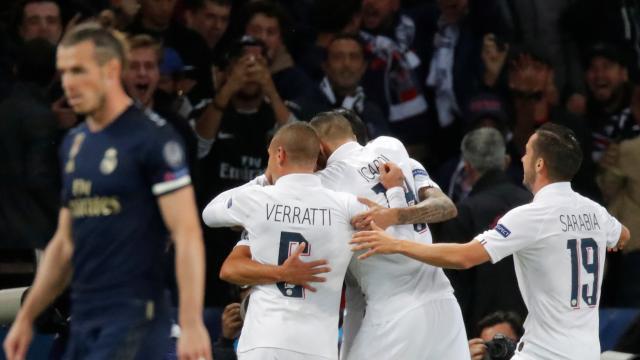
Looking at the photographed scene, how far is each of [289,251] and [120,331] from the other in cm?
161

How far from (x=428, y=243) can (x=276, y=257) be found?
0.82 metres

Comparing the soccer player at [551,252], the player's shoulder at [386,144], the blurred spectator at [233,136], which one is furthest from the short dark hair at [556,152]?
the blurred spectator at [233,136]

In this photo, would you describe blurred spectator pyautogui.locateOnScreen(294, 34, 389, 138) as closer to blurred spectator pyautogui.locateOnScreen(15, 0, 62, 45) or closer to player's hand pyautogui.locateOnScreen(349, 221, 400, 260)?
blurred spectator pyautogui.locateOnScreen(15, 0, 62, 45)

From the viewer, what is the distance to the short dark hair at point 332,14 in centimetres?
1270

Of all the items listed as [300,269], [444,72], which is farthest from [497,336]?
[444,72]

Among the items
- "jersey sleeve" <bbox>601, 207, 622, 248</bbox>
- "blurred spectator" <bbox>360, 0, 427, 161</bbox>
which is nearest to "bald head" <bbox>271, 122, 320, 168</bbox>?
"jersey sleeve" <bbox>601, 207, 622, 248</bbox>

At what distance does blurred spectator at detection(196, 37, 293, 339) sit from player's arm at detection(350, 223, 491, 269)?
3.69 m

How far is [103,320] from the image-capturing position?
20.6 feet

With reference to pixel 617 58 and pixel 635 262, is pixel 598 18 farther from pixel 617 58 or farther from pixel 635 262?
pixel 635 262

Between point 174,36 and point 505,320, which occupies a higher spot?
point 174,36

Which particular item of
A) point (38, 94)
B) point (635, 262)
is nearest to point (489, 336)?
point (635, 262)

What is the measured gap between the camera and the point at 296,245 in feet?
25.2

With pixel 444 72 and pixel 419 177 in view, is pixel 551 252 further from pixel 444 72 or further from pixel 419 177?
pixel 444 72

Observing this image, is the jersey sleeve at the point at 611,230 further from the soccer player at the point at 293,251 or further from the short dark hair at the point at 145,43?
the short dark hair at the point at 145,43
